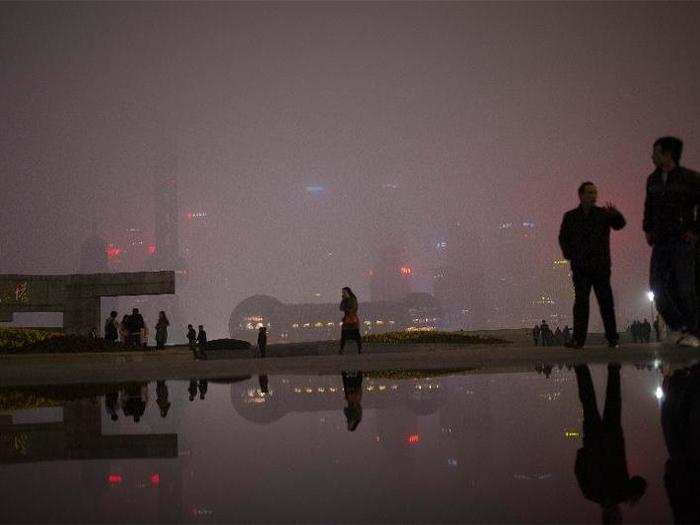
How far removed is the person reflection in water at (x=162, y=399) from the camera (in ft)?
19.9

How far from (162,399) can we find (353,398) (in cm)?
199

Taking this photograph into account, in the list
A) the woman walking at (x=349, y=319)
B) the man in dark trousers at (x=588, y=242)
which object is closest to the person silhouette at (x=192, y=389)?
the man in dark trousers at (x=588, y=242)

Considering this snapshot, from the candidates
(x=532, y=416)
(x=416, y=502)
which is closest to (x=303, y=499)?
(x=416, y=502)

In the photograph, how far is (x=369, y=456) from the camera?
358 cm

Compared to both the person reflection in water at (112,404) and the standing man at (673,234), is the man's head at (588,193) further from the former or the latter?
the person reflection in water at (112,404)

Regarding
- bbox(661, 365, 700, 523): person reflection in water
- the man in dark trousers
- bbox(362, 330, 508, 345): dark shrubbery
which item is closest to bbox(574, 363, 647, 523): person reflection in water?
bbox(661, 365, 700, 523): person reflection in water

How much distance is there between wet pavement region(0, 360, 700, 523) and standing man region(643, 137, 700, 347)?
6.14ft

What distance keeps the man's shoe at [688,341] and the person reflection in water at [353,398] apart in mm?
3868

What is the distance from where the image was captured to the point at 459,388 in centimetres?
694

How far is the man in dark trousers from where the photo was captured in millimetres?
9711

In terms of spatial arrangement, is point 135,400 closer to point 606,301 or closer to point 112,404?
point 112,404

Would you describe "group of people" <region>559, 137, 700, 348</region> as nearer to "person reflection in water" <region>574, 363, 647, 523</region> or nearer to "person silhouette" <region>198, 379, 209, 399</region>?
"person reflection in water" <region>574, 363, 647, 523</region>

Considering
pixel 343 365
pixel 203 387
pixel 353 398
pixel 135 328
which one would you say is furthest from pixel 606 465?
pixel 135 328

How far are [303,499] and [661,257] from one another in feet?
23.1
